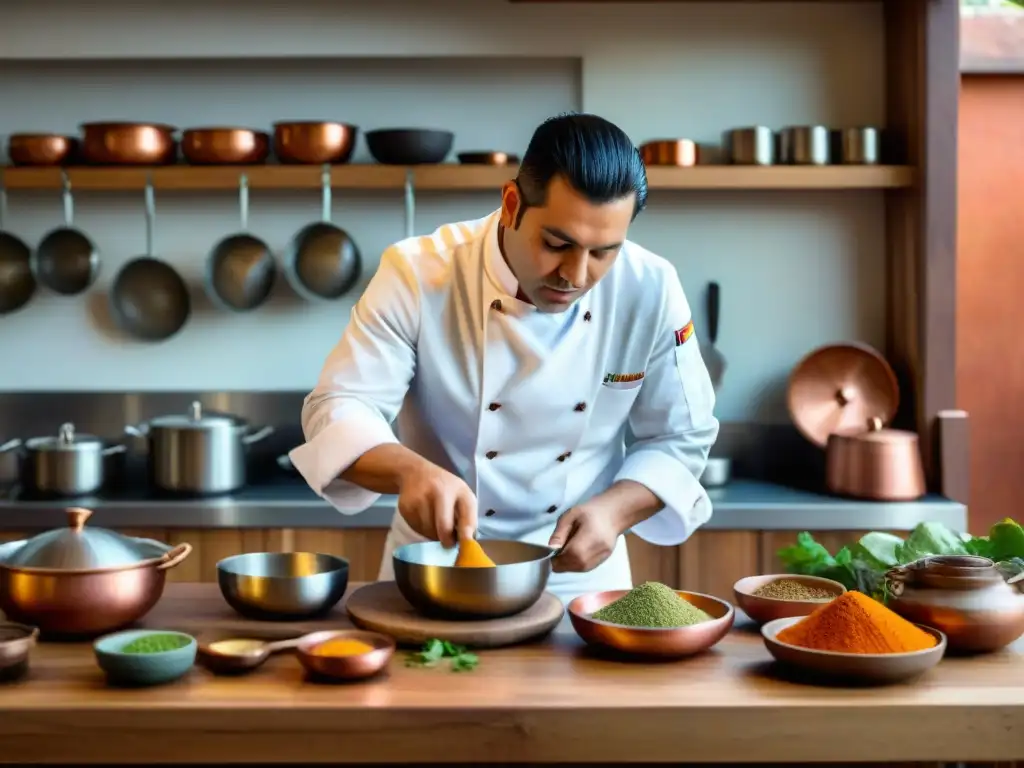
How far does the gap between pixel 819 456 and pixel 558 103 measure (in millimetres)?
1441

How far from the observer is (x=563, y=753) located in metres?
1.45

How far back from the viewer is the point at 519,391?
7.42 feet

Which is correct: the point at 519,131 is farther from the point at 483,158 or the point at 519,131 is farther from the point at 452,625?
the point at 452,625

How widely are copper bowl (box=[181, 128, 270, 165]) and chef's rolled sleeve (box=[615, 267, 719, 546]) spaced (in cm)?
179

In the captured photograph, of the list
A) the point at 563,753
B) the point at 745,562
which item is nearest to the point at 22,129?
the point at 745,562

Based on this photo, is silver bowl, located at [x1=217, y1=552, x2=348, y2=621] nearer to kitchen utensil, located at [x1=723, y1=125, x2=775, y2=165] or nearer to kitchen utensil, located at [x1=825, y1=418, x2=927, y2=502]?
kitchen utensil, located at [x1=825, y1=418, x2=927, y2=502]

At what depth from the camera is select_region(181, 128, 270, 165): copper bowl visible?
3.63 meters

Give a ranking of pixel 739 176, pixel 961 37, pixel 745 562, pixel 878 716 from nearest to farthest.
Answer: pixel 878 716 → pixel 745 562 → pixel 739 176 → pixel 961 37

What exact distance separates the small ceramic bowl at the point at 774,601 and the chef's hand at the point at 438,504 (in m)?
0.46

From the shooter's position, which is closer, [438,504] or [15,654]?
[15,654]

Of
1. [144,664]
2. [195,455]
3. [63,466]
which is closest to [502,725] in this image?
[144,664]

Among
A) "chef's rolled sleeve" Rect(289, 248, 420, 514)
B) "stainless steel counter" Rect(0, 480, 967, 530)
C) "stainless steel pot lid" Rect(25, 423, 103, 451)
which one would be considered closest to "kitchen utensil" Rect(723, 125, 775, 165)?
"stainless steel counter" Rect(0, 480, 967, 530)

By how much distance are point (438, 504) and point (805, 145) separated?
236 cm

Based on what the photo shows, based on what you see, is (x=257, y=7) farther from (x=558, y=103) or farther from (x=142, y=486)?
(x=142, y=486)
